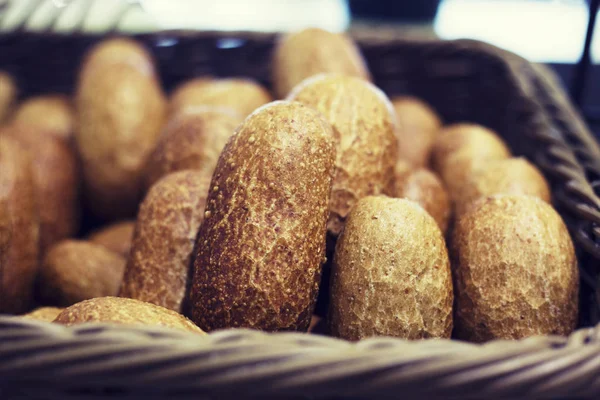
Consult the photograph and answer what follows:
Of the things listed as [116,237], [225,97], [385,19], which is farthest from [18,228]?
[385,19]

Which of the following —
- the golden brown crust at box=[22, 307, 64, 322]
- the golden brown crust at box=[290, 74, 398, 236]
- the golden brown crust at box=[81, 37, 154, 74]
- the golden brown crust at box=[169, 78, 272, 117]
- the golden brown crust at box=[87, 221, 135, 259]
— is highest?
the golden brown crust at box=[81, 37, 154, 74]

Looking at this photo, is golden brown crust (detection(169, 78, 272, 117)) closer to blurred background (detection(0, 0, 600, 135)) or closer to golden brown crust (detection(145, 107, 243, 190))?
golden brown crust (detection(145, 107, 243, 190))

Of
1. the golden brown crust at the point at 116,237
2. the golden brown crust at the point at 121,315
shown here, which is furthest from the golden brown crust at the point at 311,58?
the golden brown crust at the point at 121,315

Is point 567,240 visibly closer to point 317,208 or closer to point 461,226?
point 461,226

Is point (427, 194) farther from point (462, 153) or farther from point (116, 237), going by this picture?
point (116, 237)

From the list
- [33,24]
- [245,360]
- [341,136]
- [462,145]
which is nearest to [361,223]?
[341,136]

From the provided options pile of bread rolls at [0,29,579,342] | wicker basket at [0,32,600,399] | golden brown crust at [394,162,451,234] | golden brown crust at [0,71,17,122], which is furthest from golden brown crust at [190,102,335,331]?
golden brown crust at [0,71,17,122]
